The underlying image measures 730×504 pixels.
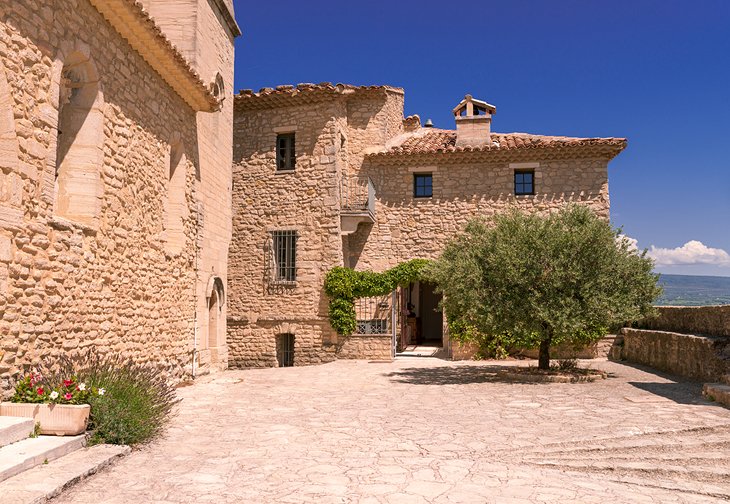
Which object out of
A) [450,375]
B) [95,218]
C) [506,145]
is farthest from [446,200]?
[95,218]

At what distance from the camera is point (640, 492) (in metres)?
5.11

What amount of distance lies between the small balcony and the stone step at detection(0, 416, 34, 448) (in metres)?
13.7

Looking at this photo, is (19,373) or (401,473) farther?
(19,373)

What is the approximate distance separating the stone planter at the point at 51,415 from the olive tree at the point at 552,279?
8084mm

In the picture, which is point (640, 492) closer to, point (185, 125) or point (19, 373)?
point (19, 373)

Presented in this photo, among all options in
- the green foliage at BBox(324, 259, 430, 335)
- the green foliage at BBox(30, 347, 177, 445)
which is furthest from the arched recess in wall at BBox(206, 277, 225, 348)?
the green foliage at BBox(30, 347, 177, 445)

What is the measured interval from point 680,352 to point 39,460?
11943 millimetres

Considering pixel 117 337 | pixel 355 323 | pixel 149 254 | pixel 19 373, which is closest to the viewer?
pixel 19 373

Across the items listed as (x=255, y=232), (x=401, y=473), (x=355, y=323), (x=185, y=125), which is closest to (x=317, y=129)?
(x=255, y=232)

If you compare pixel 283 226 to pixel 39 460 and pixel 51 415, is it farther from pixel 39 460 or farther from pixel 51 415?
pixel 39 460

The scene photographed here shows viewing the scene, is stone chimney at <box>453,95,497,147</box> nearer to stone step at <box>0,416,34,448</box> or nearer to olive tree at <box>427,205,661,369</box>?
olive tree at <box>427,205,661,369</box>

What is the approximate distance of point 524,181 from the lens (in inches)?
763

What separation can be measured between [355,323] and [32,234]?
494 inches

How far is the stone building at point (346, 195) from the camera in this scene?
18766 mm
